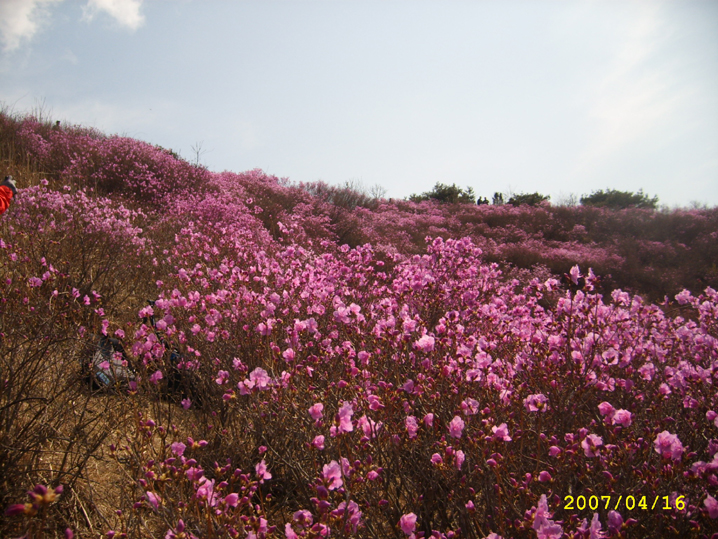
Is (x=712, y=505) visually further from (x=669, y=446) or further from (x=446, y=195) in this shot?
(x=446, y=195)

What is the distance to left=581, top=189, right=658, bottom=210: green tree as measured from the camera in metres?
19.4

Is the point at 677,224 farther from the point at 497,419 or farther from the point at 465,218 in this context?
the point at 497,419

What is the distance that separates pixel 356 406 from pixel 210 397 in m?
1.19

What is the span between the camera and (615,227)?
44.5ft

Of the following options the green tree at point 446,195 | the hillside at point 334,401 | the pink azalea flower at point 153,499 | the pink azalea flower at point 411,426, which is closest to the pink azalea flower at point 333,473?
the hillside at point 334,401

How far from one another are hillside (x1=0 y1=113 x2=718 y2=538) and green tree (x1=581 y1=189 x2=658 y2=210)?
19.9 meters

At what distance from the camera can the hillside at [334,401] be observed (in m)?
1.42

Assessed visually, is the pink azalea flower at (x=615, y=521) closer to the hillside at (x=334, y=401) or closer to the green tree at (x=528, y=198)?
the hillside at (x=334, y=401)

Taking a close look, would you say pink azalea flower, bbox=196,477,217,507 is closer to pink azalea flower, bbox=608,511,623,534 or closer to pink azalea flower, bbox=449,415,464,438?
pink azalea flower, bbox=449,415,464,438

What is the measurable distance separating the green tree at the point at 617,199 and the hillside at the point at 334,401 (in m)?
19.9

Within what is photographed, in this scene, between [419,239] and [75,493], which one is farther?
[419,239]

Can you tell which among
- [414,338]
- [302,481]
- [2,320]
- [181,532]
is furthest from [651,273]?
[2,320]
